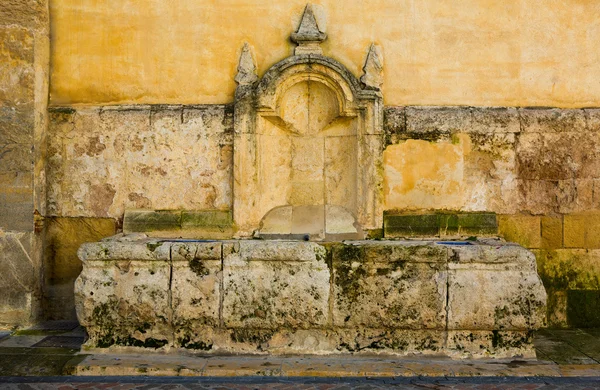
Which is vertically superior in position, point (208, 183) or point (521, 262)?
point (208, 183)

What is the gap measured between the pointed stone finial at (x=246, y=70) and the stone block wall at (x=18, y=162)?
1945mm

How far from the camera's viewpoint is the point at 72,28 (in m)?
6.60

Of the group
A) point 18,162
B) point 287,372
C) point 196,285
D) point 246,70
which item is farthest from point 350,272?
point 18,162

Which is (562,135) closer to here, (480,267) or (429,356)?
(480,267)

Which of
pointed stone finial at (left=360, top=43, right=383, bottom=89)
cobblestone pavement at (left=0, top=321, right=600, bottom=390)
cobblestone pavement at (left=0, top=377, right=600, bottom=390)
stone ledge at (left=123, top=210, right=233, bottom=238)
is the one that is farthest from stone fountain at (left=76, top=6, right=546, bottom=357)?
pointed stone finial at (left=360, top=43, right=383, bottom=89)

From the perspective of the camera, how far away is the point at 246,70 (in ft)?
21.3

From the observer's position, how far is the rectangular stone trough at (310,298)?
5.21 m

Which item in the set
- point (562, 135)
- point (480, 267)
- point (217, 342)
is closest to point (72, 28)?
point (217, 342)

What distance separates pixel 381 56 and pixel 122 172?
2.81 meters

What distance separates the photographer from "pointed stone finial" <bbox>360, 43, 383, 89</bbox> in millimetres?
6422

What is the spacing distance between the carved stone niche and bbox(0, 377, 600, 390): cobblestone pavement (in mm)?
1825

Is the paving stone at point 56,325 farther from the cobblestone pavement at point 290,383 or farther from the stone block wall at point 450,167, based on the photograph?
the cobblestone pavement at point 290,383

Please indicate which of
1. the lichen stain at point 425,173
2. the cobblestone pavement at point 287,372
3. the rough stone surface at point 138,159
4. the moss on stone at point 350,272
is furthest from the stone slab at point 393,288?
the rough stone surface at point 138,159

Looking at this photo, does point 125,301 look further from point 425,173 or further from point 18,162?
point 425,173
